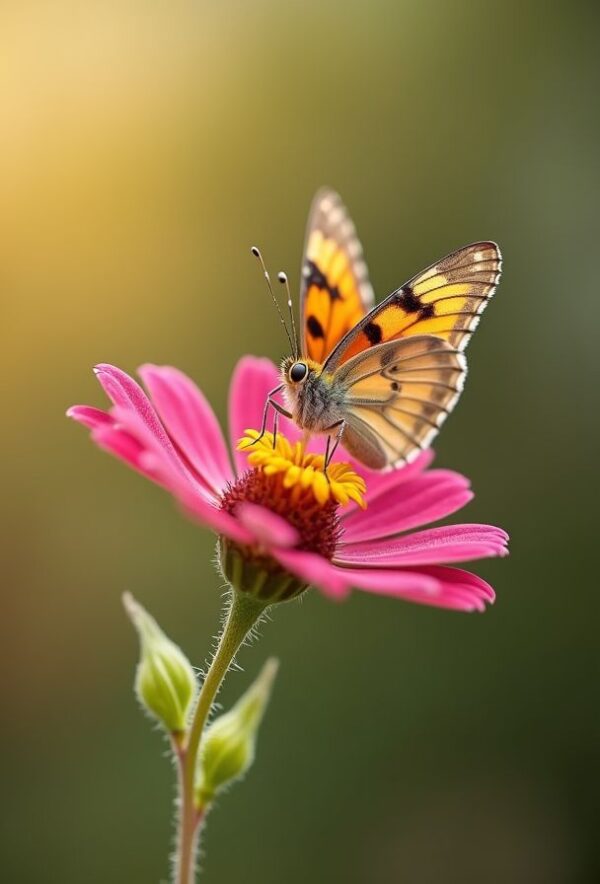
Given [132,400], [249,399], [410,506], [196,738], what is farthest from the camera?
[249,399]

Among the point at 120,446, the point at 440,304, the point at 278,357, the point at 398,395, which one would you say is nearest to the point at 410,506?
the point at 398,395

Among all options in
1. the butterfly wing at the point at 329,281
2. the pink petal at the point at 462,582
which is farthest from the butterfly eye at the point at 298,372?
the pink petal at the point at 462,582

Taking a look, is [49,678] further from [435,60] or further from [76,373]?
[435,60]

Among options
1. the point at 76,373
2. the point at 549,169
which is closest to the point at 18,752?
the point at 76,373

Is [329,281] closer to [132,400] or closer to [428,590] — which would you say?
[132,400]

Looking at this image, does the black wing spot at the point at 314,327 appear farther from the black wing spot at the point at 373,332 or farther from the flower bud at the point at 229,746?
the flower bud at the point at 229,746
